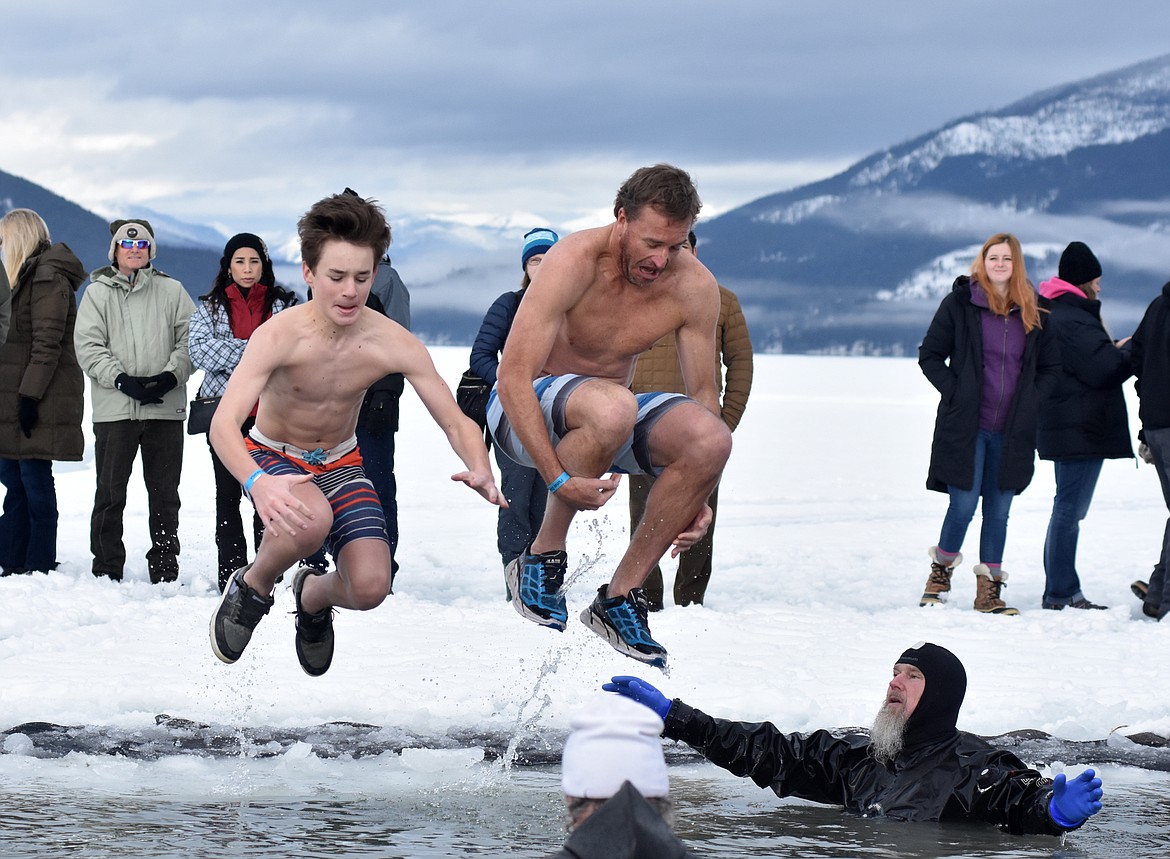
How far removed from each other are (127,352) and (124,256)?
68 cm

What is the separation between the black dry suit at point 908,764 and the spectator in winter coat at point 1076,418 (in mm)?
4837

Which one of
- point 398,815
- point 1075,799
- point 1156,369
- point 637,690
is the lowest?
point 398,815

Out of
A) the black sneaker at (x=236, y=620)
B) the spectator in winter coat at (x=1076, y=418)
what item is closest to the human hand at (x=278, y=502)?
the black sneaker at (x=236, y=620)

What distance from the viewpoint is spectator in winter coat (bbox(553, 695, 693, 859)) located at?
3182 millimetres

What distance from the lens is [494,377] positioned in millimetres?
9531

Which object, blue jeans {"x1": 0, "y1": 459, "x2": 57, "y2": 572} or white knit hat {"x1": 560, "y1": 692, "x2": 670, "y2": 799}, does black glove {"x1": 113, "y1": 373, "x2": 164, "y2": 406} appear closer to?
blue jeans {"x1": 0, "y1": 459, "x2": 57, "y2": 572}

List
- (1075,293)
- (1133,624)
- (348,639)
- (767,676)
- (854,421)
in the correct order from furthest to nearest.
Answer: (854,421) → (1075,293) → (1133,624) → (348,639) → (767,676)

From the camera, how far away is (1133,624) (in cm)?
1045

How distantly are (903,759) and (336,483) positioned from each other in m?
2.84

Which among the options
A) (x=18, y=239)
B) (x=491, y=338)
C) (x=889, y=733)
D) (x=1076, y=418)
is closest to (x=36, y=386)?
(x=18, y=239)

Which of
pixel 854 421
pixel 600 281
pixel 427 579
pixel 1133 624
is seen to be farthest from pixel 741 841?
pixel 854 421

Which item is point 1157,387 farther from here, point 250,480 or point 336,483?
point 250,480

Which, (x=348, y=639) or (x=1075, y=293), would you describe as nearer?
(x=348, y=639)

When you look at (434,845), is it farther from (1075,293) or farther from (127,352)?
(1075,293)
